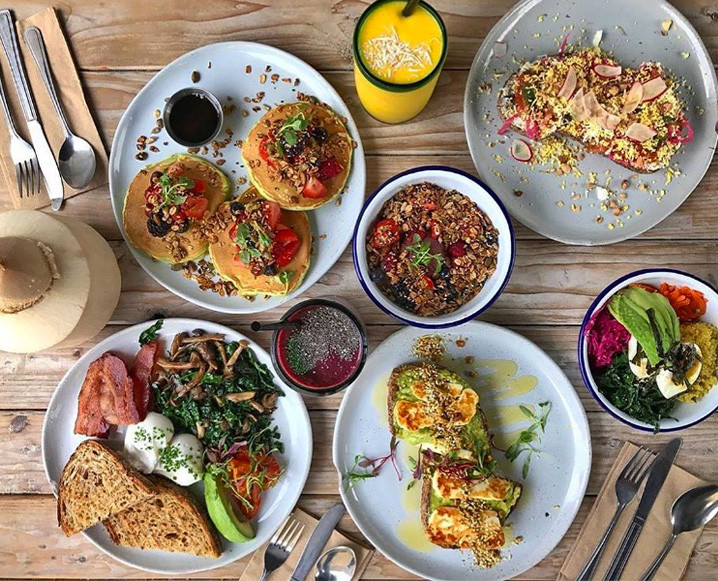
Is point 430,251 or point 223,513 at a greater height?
point 430,251

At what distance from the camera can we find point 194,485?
2059 millimetres

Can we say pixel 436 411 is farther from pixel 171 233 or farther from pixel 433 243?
pixel 171 233

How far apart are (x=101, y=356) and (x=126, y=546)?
0.62 metres

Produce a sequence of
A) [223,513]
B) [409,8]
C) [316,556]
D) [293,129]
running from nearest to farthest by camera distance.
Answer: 1. [409,8]
2. [293,129]
3. [223,513]
4. [316,556]

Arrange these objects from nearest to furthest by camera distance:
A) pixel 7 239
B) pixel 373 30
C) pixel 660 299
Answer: pixel 7 239
pixel 373 30
pixel 660 299

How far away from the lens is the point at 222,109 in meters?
1.97

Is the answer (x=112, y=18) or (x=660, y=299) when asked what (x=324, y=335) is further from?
(x=112, y=18)

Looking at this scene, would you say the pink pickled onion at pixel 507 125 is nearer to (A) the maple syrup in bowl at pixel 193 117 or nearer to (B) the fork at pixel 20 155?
(A) the maple syrup in bowl at pixel 193 117

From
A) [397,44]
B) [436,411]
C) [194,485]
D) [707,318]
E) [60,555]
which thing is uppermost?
[397,44]

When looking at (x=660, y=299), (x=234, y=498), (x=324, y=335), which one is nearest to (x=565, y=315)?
(x=660, y=299)

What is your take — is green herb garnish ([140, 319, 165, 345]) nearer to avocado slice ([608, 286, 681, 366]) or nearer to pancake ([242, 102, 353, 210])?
pancake ([242, 102, 353, 210])

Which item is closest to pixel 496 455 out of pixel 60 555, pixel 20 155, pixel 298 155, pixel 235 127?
pixel 298 155

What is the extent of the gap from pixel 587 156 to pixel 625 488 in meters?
1.07

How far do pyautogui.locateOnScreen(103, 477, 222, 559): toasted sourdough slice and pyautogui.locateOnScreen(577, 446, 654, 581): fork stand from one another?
120 centimetres
